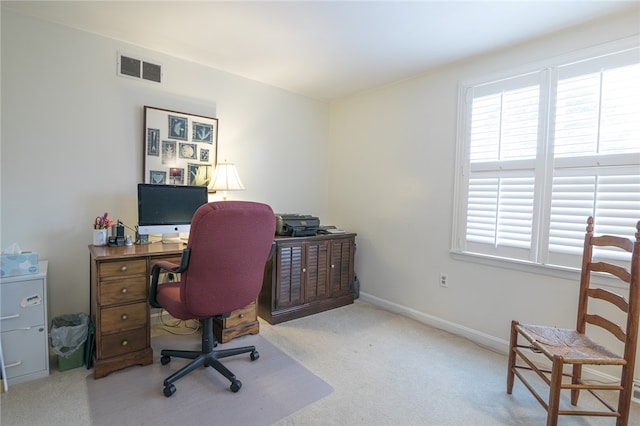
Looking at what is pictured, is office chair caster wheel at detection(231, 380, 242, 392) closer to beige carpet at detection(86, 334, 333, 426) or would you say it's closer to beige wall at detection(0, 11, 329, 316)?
beige carpet at detection(86, 334, 333, 426)

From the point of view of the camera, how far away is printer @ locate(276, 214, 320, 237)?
3.11 m

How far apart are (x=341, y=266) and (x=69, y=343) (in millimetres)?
2332

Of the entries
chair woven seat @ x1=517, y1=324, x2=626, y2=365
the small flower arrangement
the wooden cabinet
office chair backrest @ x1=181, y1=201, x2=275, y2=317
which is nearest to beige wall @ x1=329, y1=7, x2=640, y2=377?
the wooden cabinet

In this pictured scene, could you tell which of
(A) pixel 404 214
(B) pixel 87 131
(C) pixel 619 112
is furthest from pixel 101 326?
(C) pixel 619 112

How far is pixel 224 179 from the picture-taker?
284 cm

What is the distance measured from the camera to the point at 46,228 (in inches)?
90.3

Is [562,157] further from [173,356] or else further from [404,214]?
[173,356]

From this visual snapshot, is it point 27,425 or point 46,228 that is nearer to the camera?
point 27,425

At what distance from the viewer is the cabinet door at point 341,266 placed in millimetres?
3322

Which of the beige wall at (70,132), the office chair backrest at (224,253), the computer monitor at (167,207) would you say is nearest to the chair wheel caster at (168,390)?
the office chair backrest at (224,253)

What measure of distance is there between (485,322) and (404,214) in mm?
1205

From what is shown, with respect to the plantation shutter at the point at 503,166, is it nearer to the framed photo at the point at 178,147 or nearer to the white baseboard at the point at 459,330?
the white baseboard at the point at 459,330

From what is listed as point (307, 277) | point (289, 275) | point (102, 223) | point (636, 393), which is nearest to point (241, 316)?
point (289, 275)

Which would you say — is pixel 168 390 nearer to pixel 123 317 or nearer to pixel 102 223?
pixel 123 317
